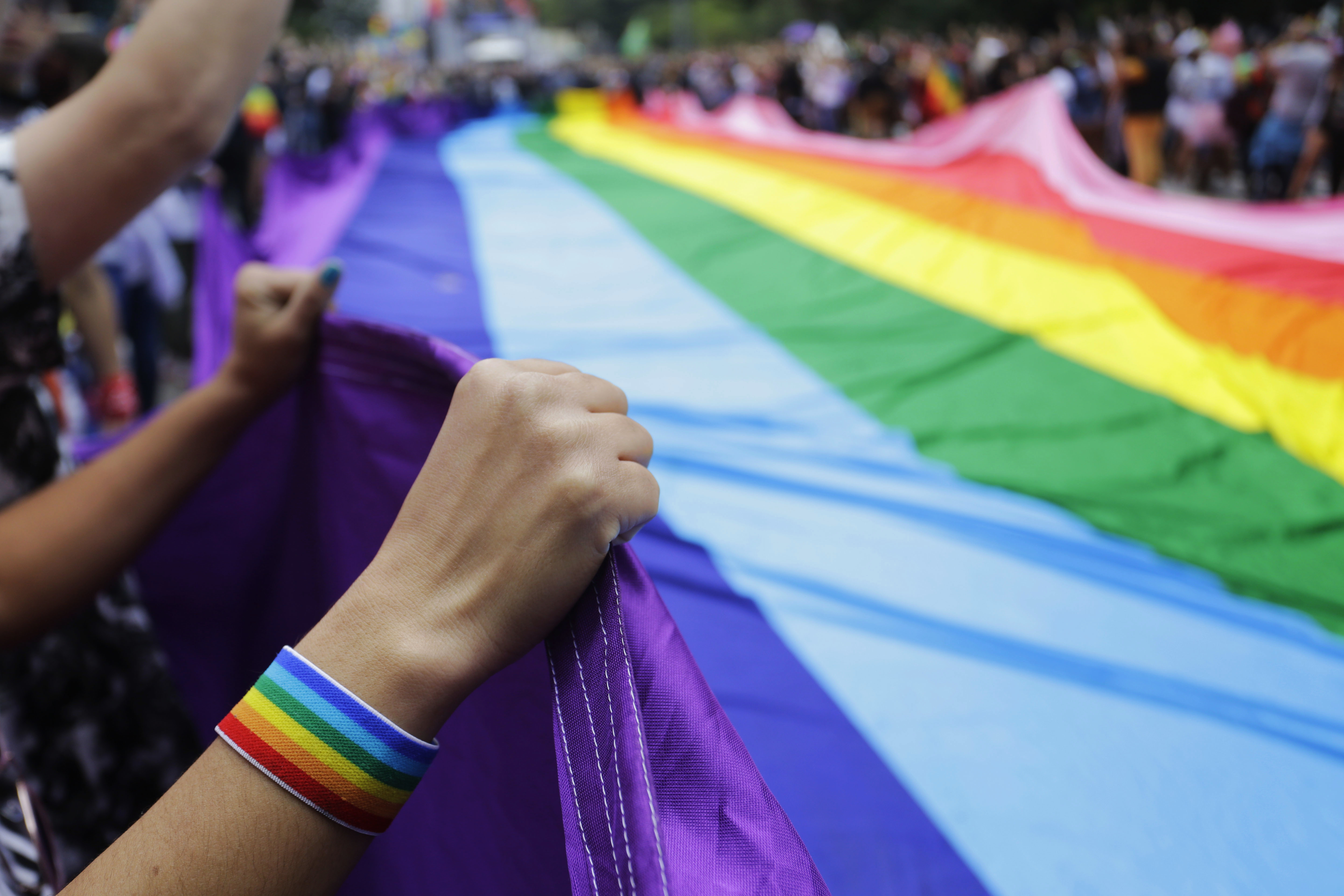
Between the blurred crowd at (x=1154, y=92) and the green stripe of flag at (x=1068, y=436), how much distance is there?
486 centimetres

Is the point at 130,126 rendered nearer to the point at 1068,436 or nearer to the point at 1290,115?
the point at 1068,436

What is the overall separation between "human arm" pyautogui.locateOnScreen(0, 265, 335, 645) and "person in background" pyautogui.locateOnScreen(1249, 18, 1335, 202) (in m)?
6.62

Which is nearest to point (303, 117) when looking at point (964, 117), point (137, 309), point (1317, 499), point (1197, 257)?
point (137, 309)

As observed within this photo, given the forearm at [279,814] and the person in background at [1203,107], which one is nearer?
the forearm at [279,814]

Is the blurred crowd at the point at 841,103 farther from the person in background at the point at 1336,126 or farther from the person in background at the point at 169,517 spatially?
the person in background at the point at 169,517

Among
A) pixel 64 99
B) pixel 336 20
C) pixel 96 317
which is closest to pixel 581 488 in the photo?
pixel 64 99

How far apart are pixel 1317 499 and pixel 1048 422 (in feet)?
1.36

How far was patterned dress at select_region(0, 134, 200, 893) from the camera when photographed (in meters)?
0.79

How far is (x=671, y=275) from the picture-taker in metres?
2.68

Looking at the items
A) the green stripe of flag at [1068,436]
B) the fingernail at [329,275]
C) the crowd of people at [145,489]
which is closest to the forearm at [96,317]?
the crowd of people at [145,489]

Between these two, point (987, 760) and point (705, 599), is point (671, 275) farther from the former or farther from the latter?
point (987, 760)

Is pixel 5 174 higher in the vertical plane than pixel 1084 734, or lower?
higher

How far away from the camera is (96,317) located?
264 centimetres

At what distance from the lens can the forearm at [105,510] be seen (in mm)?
734
